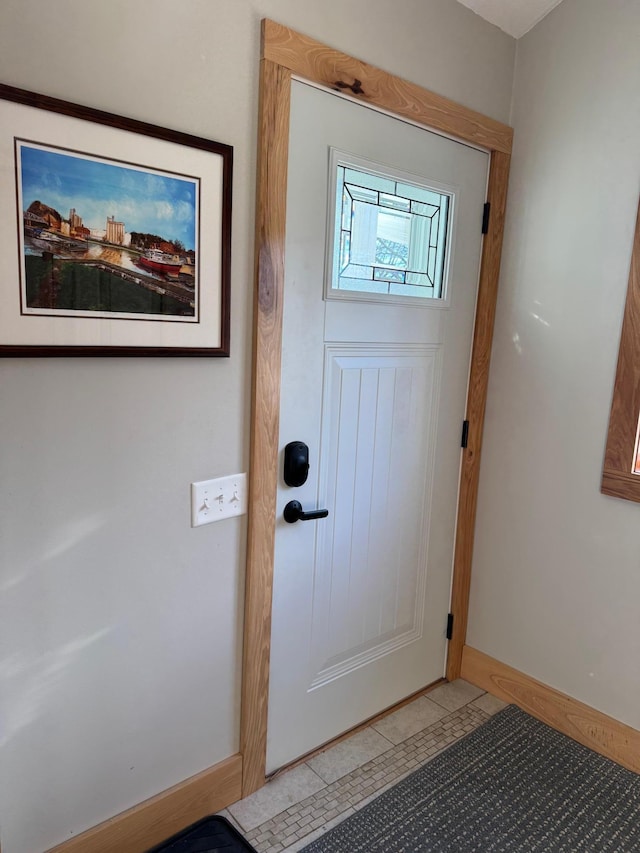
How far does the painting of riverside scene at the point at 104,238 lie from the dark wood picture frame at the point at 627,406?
1371 mm

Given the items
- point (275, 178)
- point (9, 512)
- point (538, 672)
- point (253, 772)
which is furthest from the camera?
point (538, 672)

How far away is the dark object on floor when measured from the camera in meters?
1.55

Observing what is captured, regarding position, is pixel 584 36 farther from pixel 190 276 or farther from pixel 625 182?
pixel 190 276

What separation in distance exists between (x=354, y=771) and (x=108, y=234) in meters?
1.76

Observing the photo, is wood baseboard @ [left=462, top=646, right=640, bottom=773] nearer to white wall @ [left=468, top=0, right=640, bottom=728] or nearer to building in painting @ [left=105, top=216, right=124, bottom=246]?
white wall @ [left=468, top=0, right=640, bottom=728]

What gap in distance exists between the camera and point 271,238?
152 cm

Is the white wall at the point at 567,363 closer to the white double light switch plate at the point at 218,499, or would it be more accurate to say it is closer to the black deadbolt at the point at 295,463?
the black deadbolt at the point at 295,463

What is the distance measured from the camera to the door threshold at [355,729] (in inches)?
73.5

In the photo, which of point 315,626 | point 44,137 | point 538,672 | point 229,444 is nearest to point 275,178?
point 44,137

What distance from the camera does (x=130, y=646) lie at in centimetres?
145

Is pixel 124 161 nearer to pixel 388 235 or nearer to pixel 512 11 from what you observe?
pixel 388 235

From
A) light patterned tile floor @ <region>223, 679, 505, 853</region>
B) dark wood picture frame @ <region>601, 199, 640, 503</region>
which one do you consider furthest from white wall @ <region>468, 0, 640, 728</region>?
light patterned tile floor @ <region>223, 679, 505, 853</region>

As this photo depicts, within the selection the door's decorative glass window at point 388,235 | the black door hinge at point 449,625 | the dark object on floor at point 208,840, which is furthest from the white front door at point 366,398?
the dark object on floor at point 208,840

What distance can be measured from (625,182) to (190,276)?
1.43m
